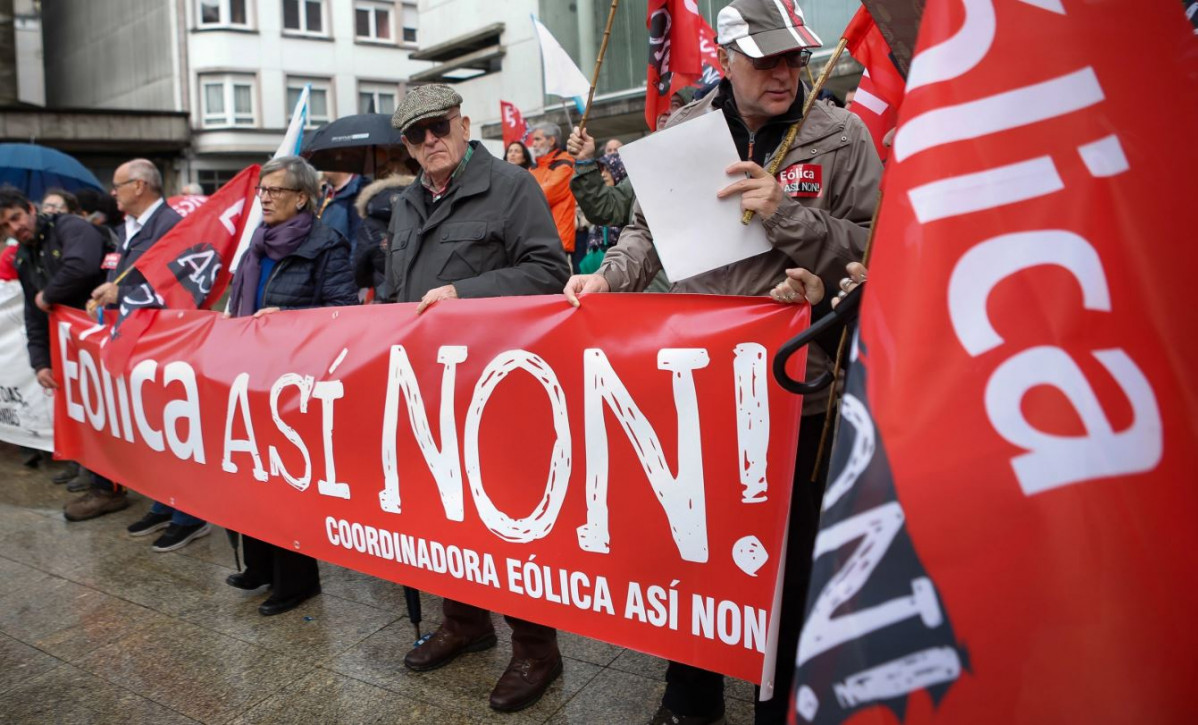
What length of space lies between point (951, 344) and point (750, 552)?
1207 mm

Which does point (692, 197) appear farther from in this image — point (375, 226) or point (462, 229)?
point (375, 226)

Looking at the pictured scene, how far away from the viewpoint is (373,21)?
127 ft

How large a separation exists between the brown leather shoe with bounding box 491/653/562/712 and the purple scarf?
214 centimetres

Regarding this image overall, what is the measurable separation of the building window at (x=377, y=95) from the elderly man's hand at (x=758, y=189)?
125ft

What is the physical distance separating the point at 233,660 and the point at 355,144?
372 centimetres

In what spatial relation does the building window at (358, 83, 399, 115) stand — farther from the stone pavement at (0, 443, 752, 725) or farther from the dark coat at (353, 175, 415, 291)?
the stone pavement at (0, 443, 752, 725)

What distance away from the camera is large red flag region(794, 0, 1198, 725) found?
118 centimetres

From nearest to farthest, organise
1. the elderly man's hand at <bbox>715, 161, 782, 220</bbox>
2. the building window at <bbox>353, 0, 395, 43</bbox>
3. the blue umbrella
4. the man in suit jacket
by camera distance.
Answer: the elderly man's hand at <bbox>715, 161, 782, 220</bbox>
the man in suit jacket
the blue umbrella
the building window at <bbox>353, 0, 395, 43</bbox>

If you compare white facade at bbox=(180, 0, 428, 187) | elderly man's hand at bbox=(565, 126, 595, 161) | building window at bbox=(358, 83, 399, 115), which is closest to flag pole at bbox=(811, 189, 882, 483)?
elderly man's hand at bbox=(565, 126, 595, 161)

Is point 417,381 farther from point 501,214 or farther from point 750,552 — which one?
point 750,552

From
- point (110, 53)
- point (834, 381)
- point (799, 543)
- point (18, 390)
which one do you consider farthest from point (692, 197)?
point (110, 53)

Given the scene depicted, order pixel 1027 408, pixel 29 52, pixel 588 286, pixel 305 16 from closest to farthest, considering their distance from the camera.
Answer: pixel 1027 408
pixel 588 286
pixel 305 16
pixel 29 52

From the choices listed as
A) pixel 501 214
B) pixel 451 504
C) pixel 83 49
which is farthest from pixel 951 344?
pixel 83 49

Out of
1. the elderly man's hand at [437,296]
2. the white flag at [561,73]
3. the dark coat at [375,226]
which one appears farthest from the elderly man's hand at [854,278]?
the white flag at [561,73]
